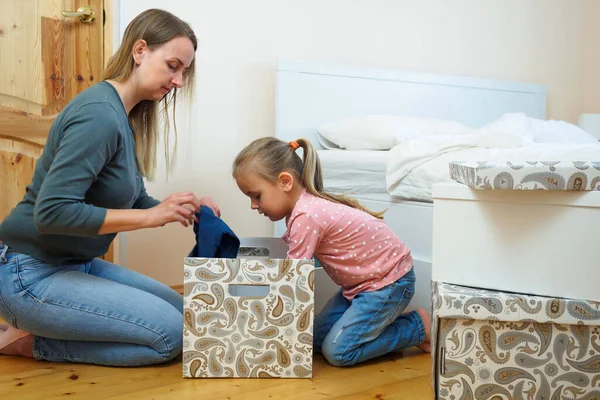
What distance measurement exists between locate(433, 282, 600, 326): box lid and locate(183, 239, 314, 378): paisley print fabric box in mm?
333

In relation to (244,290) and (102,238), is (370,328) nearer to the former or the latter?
(244,290)

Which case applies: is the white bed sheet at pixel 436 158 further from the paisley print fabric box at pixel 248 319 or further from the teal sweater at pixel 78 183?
the teal sweater at pixel 78 183

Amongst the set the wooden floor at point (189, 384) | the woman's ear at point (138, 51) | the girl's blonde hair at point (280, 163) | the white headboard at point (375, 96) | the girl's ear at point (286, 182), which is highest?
the woman's ear at point (138, 51)

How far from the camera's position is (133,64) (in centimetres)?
163

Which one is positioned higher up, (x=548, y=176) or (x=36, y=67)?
(x=36, y=67)

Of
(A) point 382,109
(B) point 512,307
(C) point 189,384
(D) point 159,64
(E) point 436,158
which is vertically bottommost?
(C) point 189,384

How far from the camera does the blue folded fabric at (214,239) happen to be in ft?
5.21

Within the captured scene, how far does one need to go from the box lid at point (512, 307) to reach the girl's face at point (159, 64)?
32.3 inches

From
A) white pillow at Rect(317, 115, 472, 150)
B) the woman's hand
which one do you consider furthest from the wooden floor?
white pillow at Rect(317, 115, 472, 150)

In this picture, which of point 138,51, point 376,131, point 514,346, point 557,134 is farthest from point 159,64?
point 557,134

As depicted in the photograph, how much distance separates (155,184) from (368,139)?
0.81 m

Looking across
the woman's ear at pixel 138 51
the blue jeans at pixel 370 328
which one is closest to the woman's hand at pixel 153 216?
the woman's ear at pixel 138 51

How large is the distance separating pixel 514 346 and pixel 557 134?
166 cm

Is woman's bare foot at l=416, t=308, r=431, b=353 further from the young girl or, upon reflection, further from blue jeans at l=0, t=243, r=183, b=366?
blue jeans at l=0, t=243, r=183, b=366
